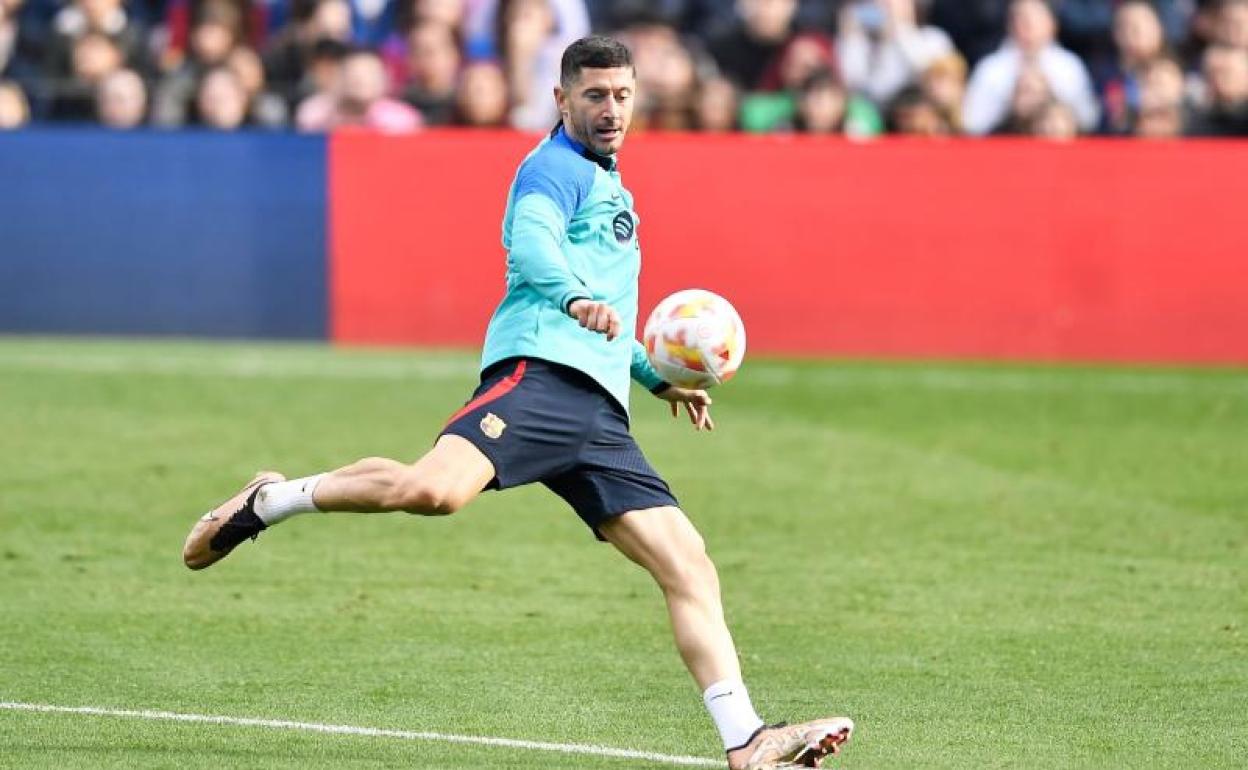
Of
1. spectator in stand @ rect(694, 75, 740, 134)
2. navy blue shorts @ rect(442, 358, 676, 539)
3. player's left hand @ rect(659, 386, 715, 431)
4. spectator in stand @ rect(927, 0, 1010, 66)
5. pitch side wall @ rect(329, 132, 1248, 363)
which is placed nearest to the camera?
navy blue shorts @ rect(442, 358, 676, 539)

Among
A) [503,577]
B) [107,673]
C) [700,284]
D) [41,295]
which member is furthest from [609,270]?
[41,295]

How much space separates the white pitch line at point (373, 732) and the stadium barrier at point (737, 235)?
10.4 meters

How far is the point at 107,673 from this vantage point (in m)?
8.20

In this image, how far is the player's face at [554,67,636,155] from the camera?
708cm

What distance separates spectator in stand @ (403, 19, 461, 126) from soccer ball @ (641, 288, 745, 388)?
37.5ft

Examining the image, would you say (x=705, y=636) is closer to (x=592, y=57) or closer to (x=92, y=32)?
(x=592, y=57)

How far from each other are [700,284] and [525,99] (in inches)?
103

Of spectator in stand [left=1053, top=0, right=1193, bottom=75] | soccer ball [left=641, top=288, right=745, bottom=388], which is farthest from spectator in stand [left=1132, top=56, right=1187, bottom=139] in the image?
soccer ball [left=641, top=288, right=745, bottom=388]

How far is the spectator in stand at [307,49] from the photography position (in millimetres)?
19391

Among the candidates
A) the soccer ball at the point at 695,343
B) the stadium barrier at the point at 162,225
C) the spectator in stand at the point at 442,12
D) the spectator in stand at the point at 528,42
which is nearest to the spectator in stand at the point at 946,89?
the spectator in stand at the point at 528,42

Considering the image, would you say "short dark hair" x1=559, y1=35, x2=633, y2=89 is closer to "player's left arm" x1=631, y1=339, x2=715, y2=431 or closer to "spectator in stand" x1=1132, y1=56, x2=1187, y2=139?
"player's left arm" x1=631, y1=339, x2=715, y2=431

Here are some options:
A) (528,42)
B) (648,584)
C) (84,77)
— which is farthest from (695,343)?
(84,77)

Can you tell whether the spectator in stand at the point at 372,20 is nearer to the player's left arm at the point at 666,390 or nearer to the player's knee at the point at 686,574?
the player's left arm at the point at 666,390

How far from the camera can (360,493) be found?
7008mm
